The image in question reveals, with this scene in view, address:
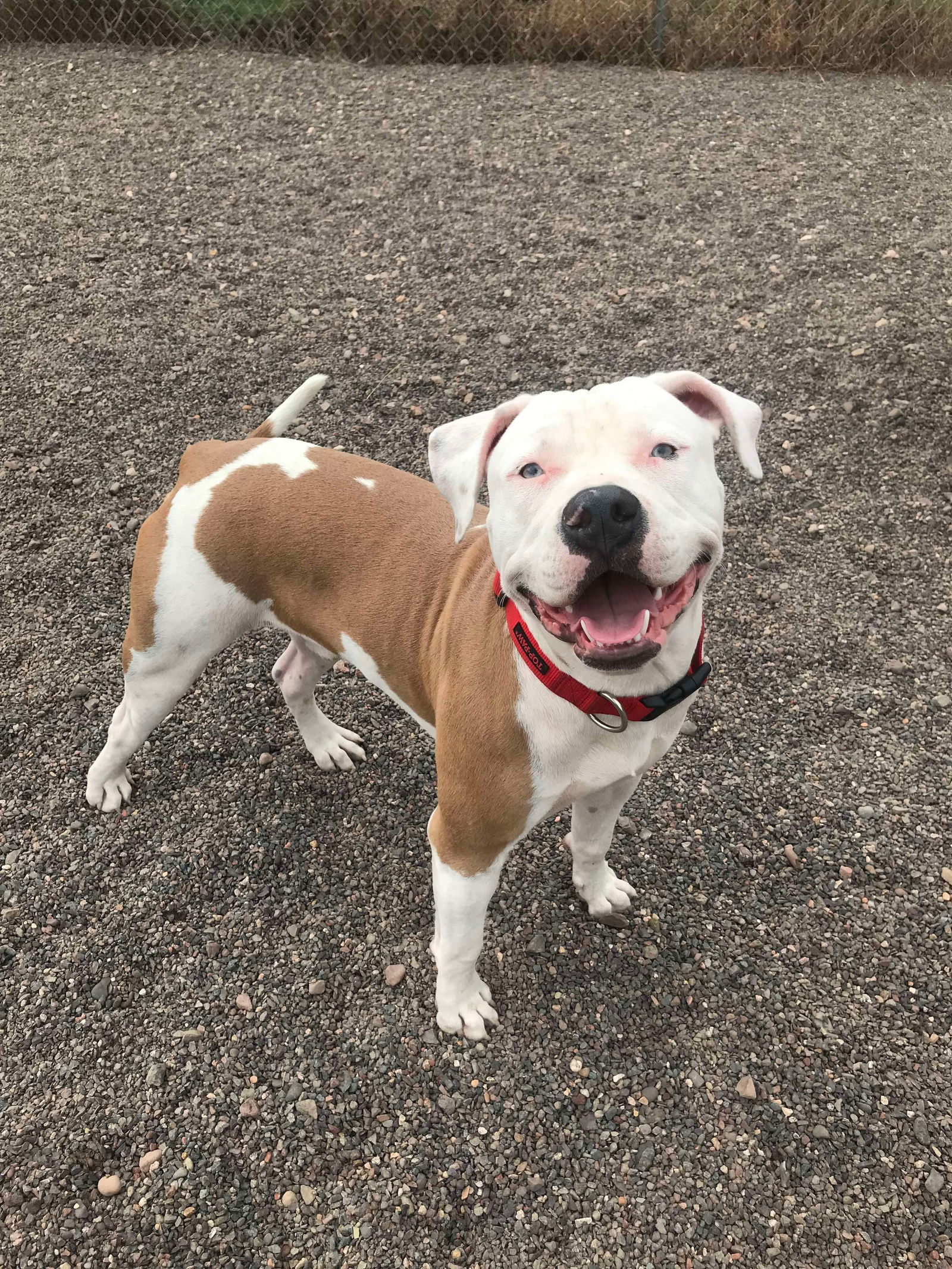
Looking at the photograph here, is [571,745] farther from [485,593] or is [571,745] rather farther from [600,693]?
[485,593]

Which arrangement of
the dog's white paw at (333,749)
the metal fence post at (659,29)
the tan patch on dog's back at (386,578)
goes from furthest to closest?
the metal fence post at (659,29), the dog's white paw at (333,749), the tan patch on dog's back at (386,578)

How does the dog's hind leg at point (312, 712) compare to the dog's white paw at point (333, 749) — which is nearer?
the dog's hind leg at point (312, 712)

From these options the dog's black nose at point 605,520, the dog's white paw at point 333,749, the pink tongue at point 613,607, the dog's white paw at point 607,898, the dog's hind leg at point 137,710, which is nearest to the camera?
the dog's black nose at point 605,520

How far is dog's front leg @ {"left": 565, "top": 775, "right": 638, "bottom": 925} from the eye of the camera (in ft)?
9.63

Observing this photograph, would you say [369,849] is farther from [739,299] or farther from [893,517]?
[739,299]

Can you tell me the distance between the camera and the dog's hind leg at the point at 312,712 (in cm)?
369

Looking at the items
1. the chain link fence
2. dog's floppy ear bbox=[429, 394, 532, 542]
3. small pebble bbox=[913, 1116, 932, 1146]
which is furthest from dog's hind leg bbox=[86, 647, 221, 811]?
the chain link fence

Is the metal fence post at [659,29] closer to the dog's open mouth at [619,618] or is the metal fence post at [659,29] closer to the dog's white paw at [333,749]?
the dog's white paw at [333,749]

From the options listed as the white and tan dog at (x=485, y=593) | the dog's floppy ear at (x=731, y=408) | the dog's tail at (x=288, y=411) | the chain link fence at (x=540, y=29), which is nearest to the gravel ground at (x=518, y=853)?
the white and tan dog at (x=485, y=593)

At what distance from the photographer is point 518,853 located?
3643 millimetres

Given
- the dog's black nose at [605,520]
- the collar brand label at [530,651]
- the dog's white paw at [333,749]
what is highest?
the dog's black nose at [605,520]

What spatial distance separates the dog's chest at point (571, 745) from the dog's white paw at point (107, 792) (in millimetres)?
2110

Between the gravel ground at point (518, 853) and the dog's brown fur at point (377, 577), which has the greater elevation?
the dog's brown fur at point (377, 577)

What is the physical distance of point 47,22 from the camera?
9523 millimetres
